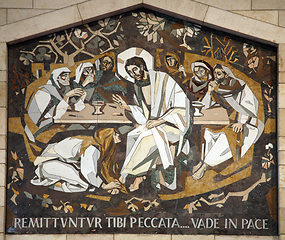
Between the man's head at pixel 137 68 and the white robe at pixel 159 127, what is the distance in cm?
13

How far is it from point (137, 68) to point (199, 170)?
1979 mm

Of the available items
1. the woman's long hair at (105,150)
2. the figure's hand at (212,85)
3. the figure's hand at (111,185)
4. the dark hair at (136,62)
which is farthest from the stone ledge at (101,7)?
the figure's hand at (111,185)

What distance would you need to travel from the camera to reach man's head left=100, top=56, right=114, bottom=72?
6.04m

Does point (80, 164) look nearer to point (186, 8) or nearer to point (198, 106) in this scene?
point (198, 106)

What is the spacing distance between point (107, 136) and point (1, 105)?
1.81 meters

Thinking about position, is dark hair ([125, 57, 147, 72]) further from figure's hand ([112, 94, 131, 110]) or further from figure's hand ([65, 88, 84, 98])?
figure's hand ([65, 88, 84, 98])

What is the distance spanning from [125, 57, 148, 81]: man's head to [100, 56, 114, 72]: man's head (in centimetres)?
26

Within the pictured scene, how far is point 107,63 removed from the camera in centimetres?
604

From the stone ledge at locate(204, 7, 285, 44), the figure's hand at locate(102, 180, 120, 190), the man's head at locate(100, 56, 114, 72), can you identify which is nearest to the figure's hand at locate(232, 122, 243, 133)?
the stone ledge at locate(204, 7, 285, 44)

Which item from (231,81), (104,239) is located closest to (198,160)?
(231,81)

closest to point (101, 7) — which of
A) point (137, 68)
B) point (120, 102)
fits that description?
point (137, 68)

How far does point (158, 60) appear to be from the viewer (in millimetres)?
6039

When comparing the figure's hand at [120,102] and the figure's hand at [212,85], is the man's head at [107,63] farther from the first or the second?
the figure's hand at [212,85]

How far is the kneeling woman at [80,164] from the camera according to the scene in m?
5.81
